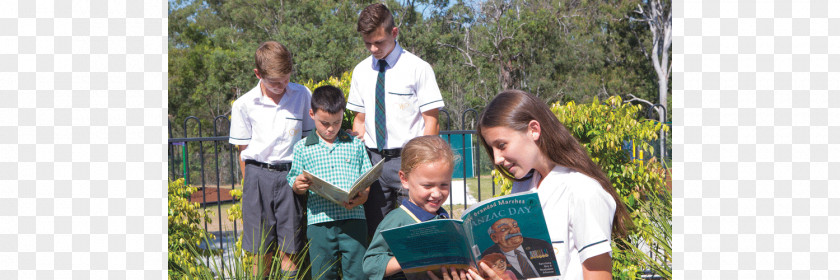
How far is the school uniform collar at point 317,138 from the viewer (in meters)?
3.89

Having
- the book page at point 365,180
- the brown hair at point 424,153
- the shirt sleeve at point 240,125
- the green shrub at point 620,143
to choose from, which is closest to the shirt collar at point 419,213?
the brown hair at point 424,153

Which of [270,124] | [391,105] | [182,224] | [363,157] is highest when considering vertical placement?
[391,105]

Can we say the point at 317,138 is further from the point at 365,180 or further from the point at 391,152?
the point at 365,180

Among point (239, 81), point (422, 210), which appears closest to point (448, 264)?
point (422, 210)

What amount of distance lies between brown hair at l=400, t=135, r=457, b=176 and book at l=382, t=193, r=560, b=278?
482 millimetres

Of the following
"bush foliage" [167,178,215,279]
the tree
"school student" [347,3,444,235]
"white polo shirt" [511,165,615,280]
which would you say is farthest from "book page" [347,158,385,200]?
the tree

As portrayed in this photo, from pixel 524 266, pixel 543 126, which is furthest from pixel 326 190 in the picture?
pixel 524 266

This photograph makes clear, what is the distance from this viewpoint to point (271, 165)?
407cm

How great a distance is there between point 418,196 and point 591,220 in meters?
0.77

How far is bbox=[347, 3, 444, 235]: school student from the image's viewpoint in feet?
12.9

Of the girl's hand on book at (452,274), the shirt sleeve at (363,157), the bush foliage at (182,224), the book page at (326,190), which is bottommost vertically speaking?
the bush foliage at (182,224)

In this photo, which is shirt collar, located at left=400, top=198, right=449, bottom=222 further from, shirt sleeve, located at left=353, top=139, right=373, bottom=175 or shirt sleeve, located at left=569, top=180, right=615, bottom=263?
shirt sleeve, located at left=353, top=139, right=373, bottom=175

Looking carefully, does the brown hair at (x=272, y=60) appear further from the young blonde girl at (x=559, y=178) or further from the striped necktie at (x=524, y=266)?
the striped necktie at (x=524, y=266)

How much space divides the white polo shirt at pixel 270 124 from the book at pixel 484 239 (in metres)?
2.02
